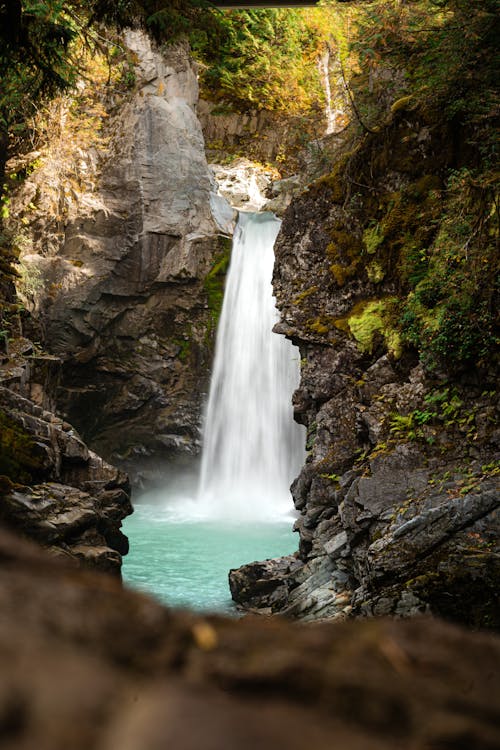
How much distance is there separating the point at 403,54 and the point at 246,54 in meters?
18.1

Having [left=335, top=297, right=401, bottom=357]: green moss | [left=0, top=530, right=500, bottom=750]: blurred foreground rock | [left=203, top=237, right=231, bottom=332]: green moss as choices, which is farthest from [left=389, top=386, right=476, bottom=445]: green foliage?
[left=203, top=237, right=231, bottom=332]: green moss

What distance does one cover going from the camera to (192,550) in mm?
13789

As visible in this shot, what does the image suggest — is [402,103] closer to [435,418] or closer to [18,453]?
[435,418]

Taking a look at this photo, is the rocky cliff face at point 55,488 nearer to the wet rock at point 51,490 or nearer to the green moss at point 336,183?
the wet rock at point 51,490

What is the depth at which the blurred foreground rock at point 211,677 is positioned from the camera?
2.01 ft

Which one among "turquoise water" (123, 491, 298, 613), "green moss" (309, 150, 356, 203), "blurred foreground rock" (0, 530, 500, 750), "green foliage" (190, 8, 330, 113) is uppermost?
"green foliage" (190, 8, 330, 113)

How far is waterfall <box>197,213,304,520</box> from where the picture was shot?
19297 mm

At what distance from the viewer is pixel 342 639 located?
886 mm

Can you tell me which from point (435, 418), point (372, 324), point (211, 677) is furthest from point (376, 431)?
point (211, 677)

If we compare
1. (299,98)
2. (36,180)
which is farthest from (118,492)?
(299,98)

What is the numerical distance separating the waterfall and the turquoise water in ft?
6.83

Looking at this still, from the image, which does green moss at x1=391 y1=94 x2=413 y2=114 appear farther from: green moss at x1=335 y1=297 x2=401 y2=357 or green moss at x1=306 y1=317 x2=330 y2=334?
green moss at x1=306 y1=317 x2=330 y2=334

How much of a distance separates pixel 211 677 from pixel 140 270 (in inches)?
744

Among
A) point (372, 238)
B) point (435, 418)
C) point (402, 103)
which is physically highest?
point (402, 103)
